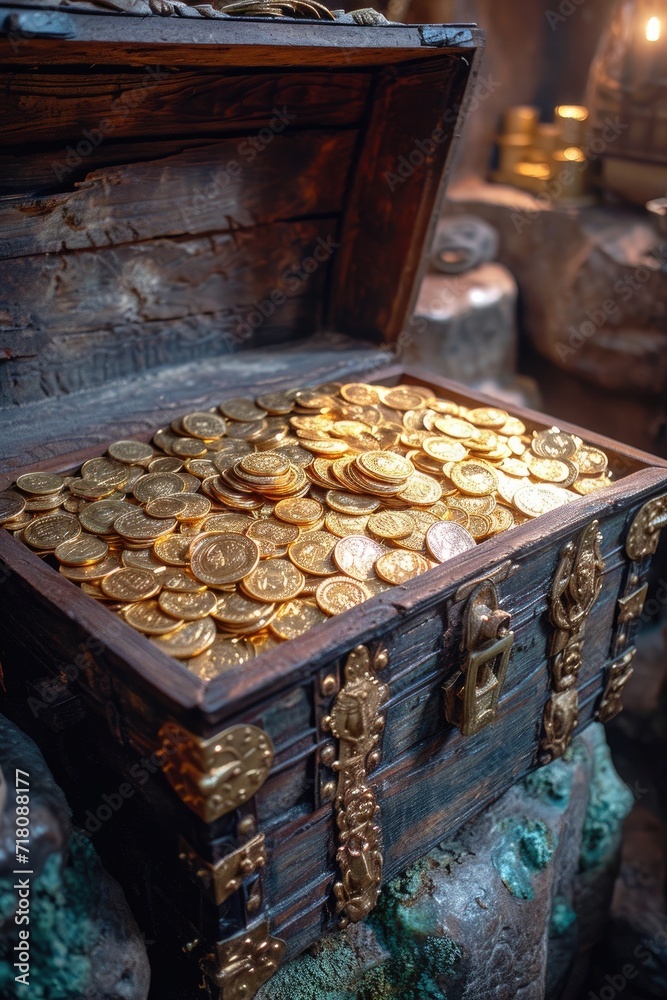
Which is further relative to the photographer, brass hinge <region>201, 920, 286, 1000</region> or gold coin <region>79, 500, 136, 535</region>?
gold coin <region>79, 500, 136, 535</region>

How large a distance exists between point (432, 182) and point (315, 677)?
1743 mm

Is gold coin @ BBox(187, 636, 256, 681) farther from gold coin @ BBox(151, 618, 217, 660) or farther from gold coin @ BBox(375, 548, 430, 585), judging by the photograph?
gold coin @ BBox(375, 548, 430, 585)

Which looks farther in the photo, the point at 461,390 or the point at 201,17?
the point at 461,390

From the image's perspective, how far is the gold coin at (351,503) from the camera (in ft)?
6.93

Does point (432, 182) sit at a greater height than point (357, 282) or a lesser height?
greater

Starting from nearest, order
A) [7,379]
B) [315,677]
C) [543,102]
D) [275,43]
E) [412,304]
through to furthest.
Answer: [315,677]
[275,43]
[7,379]
[412,304]
[543,102]

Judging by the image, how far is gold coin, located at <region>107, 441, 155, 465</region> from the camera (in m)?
2.24

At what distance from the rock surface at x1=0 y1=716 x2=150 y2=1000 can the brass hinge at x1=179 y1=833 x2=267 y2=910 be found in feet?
0.89

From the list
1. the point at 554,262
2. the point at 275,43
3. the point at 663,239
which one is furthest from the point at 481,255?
the point at 275,43

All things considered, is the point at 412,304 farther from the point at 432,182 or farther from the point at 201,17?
the point at 201,17

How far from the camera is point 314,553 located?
196 centimetres

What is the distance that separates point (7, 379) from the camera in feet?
7.55

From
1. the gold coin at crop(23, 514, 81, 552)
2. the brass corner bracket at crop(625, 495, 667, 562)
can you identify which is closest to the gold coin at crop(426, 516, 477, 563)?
the brass corner bracket at crop(625, 495, 667, 562)

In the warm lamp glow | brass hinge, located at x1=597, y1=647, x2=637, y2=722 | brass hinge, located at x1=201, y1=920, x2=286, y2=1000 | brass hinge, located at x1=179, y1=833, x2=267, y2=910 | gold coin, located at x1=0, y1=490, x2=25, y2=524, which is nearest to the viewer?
brass hinge, located at x1=179, y1=833, x2=267, y2=910
